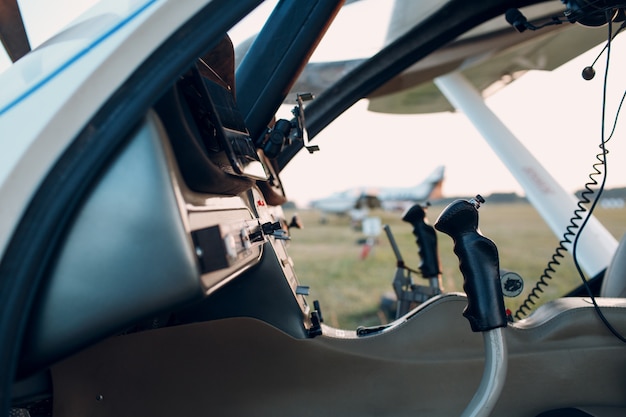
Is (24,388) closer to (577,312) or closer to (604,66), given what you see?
(577,312)

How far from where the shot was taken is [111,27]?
71cm

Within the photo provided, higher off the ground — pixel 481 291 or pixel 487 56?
pixel 487 56

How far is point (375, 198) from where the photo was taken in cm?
2483

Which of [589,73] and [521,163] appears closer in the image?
[589,73]

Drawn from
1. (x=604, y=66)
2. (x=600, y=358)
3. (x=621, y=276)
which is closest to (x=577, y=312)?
(x=600, y=358)

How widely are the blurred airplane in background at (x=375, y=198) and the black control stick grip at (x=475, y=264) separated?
20.1m

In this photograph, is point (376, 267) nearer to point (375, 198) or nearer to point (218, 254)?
point (218, 254)

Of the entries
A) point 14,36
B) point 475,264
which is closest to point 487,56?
point 475,264

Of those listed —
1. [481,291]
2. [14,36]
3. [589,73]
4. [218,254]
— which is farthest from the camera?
[589,73]

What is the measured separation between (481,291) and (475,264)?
5cm

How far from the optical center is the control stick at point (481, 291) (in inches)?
36.6

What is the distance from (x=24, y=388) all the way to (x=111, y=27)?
653mm

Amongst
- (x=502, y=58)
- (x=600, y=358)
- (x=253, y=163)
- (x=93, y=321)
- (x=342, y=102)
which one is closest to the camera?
(x=93, y=321)

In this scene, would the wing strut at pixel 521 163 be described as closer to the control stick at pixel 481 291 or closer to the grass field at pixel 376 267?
the grass field at pixel 376 267
